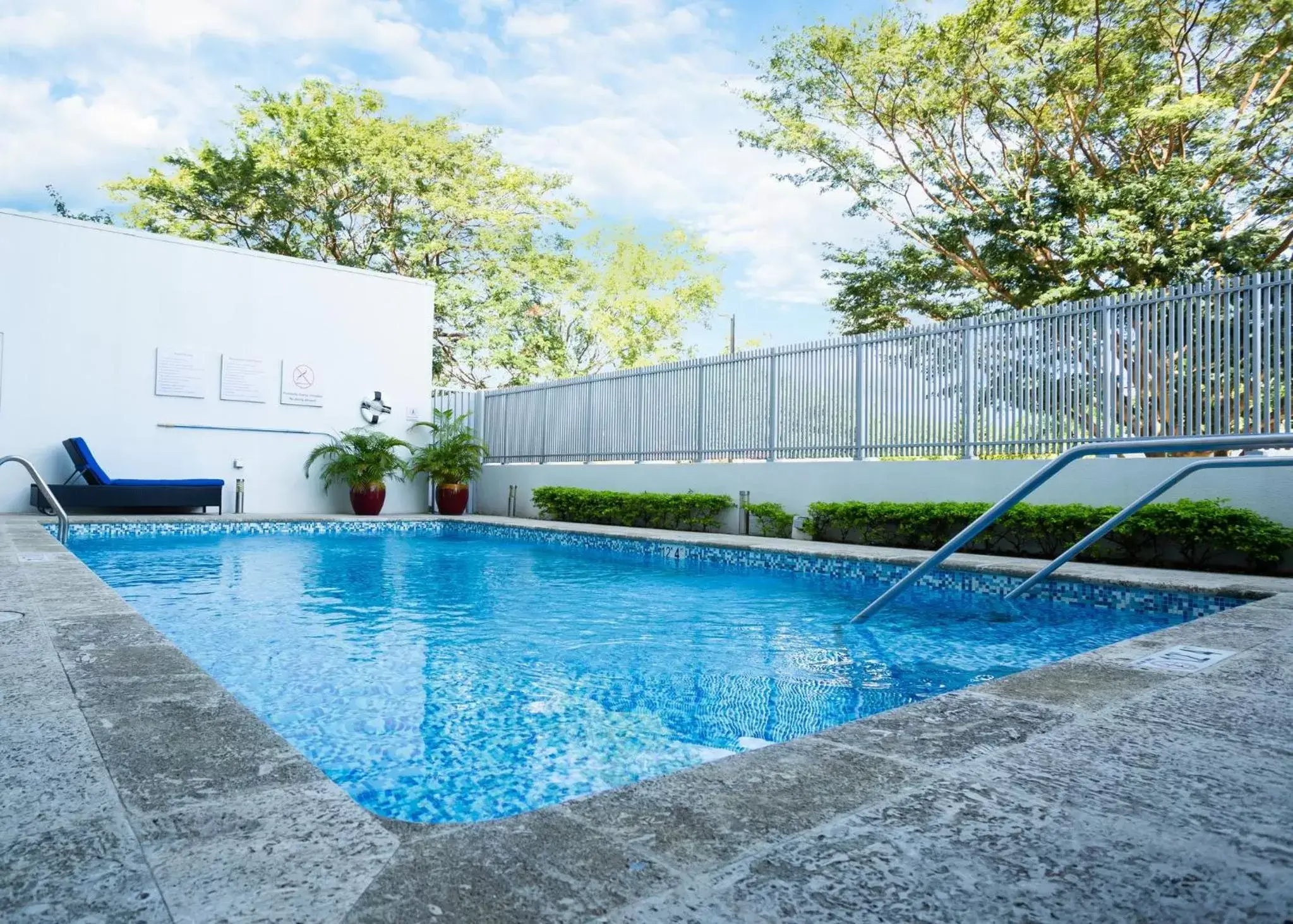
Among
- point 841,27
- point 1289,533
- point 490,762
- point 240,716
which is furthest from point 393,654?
point 841,27

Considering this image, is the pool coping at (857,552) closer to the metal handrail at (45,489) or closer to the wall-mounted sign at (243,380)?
the wall-mounted sign at (243,380)

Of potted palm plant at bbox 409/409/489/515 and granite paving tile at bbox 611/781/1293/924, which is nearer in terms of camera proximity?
granite paving tile at bbox 611/781/1293/924

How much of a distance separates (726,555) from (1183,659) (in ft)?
18.1

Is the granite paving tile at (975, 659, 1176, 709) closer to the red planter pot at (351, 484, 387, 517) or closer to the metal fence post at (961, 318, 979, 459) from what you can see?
the metal fence post at (961, 318, 979, 459)

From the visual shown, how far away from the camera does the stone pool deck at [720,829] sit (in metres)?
1.03

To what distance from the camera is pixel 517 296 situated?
73.6 ft

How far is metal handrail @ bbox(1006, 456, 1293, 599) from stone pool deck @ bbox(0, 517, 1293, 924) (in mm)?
2035

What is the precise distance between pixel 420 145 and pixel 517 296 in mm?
4336

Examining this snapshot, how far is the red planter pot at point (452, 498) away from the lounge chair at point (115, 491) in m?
3.40

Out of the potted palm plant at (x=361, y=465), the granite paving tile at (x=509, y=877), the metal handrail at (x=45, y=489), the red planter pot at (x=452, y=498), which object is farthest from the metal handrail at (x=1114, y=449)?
the red planter pot at (x=452, y=498)

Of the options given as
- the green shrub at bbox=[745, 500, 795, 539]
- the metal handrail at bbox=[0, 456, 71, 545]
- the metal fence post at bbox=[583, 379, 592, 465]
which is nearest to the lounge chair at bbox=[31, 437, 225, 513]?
the metal handrail at bbox=[0, 456, 71, 545]

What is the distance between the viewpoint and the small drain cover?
8.37ft

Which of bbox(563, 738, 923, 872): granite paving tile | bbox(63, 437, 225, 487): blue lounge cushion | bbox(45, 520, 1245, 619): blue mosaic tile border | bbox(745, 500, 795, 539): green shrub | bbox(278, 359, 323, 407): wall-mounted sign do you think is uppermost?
bbox(278, 359, 323, 407): wall-mounted sign

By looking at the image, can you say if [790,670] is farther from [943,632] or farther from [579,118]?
[579,118]
